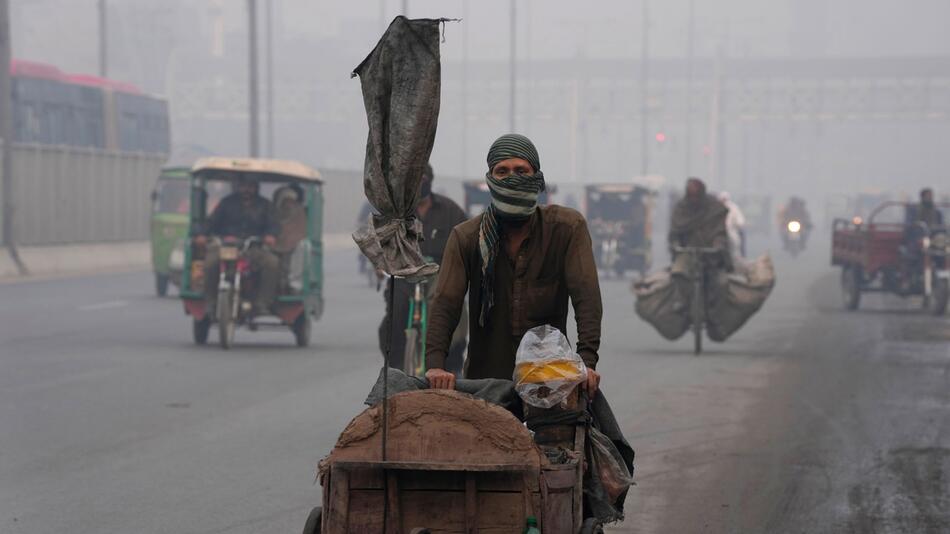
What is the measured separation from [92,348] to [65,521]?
9.59 meters

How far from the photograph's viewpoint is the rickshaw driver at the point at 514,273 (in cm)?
599

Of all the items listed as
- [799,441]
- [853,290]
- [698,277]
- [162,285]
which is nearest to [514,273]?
[799,441]

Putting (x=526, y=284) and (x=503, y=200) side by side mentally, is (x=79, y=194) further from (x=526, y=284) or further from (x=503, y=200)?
(x=503, y=200)

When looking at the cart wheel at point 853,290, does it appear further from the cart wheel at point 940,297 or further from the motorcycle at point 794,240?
the motorcycle at point 794,240

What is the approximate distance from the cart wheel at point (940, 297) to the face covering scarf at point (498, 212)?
64.4ft

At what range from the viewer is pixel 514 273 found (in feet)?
20.0

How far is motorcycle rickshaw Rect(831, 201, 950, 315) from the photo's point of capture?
24625 mm

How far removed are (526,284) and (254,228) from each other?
1175cm

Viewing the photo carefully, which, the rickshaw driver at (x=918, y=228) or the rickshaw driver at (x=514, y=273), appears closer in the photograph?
the rickshaw driver at (x=514, y=273)

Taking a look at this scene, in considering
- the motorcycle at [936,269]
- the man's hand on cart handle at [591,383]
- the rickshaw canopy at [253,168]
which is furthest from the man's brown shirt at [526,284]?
the motorcycle at [936,269]

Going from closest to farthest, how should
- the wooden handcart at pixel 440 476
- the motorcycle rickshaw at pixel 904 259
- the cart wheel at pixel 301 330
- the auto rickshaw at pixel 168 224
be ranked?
the wooden handcart at pixel 440 476
the cart wheel at pixel 301 330
the motorcycle rickshaw at pixel 904 259
the auto rickshaw at pixel 168 224

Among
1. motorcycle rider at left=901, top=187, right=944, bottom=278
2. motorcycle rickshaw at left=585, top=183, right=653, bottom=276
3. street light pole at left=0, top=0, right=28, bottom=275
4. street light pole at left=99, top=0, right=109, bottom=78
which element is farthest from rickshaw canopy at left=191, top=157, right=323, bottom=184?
street light pole at left=99, top=0, right=109, bottom=78

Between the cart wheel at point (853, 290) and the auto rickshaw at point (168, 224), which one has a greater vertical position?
the auto rickshaw at point (168, 224)

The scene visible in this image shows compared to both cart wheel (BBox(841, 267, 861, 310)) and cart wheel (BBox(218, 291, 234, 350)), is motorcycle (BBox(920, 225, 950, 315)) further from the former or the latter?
cart wheel (BBox(218, 291, 234, 350))
